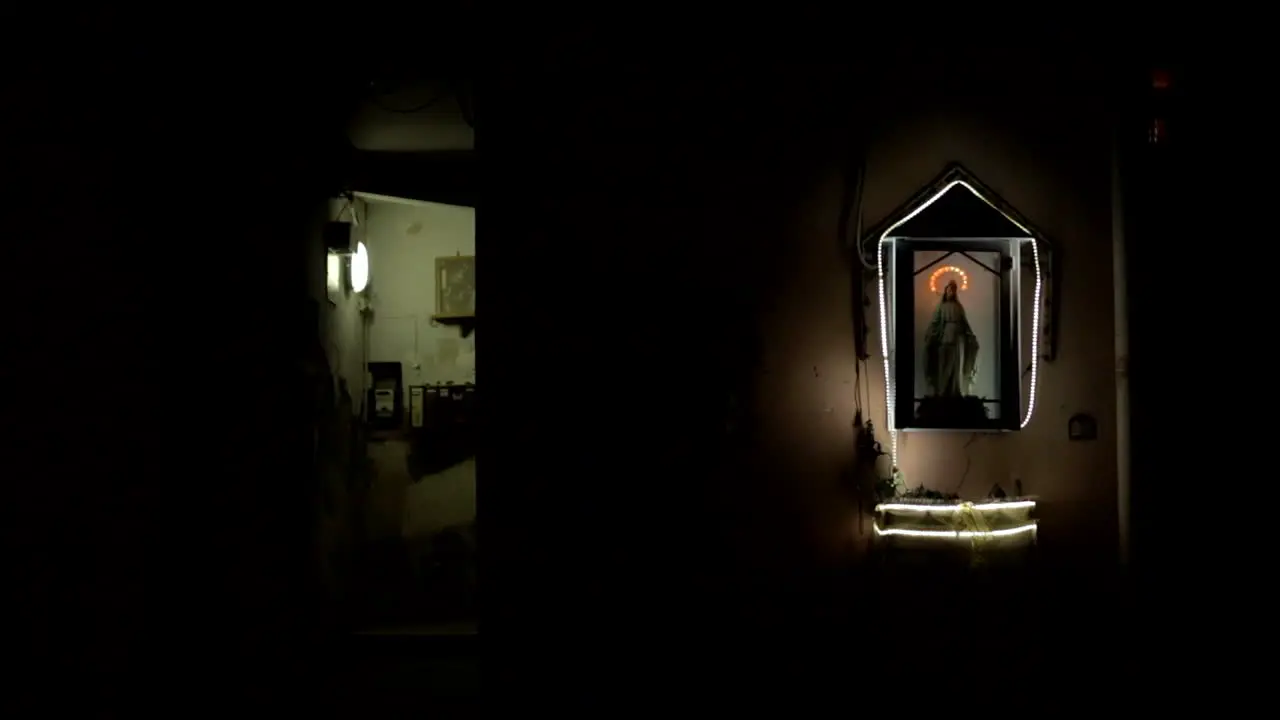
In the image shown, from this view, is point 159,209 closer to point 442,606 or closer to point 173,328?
point 173,328

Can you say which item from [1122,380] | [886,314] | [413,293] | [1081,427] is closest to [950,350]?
[886,314]

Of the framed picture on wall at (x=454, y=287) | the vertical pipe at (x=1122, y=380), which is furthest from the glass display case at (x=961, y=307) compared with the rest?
the framed picture on wall at (x=454, y=287)

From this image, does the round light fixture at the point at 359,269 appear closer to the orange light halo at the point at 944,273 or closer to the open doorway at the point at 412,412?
the open doorway at the point at 412,412

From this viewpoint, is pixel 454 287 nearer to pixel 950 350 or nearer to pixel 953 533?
pixel 950 350

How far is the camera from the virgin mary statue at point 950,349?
232 inches

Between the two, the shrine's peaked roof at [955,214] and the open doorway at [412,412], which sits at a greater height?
the shrine's peaked roof at [955,214]

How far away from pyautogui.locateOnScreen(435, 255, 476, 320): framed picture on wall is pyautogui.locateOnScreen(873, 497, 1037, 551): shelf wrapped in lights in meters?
5.09

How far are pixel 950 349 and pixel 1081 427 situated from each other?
1.15 meters

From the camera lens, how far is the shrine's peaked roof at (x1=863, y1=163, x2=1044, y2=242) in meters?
5.89

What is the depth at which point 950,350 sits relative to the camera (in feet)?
19.3

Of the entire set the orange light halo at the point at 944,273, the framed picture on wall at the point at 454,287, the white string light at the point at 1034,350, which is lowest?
the white string light at the point at 1034,350

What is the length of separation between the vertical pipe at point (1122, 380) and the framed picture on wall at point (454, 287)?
598 cm

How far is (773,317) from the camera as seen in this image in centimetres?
609

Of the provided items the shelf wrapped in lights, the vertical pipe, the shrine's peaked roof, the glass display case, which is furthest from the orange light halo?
the shelf wrapped in lights
